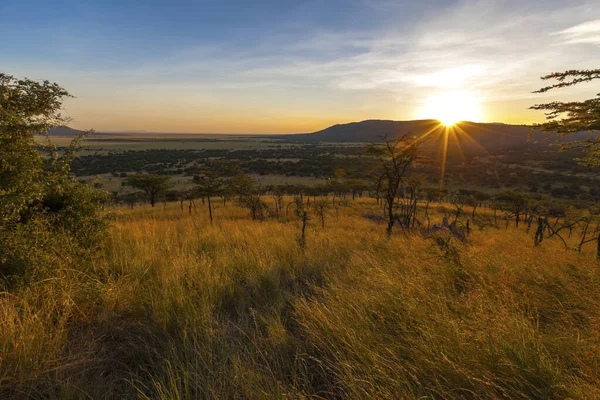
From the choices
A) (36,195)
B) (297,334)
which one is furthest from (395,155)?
(36,195)

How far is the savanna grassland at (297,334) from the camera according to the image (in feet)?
6.64

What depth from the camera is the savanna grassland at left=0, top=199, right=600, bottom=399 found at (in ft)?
6.64

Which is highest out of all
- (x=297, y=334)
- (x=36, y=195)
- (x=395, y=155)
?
(x=395, y=155)

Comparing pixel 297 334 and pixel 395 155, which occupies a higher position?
pixel 395 155

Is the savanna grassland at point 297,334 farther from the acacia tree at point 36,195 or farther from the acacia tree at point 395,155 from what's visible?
the acacia tree at point 395,155

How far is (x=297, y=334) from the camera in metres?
2.79

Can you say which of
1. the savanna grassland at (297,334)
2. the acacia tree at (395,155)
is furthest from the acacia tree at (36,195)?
the acacia tree at (395,155)

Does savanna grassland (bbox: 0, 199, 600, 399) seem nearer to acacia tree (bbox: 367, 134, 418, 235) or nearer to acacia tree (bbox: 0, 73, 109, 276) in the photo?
acacia tree (bbox: 0, 73, 109, 276)

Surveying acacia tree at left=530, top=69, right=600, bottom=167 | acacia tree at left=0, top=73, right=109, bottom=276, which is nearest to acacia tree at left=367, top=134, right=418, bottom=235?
acacia tree at left=530, top=69, right=600, bottom=167

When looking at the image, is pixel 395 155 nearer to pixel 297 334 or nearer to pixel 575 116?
pixel 575 116

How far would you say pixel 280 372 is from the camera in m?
2.23

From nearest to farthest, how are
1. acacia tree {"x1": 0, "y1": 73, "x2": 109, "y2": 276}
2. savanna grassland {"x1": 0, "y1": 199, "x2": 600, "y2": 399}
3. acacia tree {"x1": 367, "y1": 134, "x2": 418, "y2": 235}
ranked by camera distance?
savanna grassland {"x1": 0, "y1": 199, "x2": 600, "y2": 399} → acacia tree {"x1": 0, "y1": 73, "x2": 109, "y2": 276} → acacia tree {"x1": 367, "y1": 134, "x2": 418, "y2": 235}

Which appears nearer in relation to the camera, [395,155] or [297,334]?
[297,334]

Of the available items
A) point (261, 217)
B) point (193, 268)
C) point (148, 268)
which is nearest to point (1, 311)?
point (148, 268)
